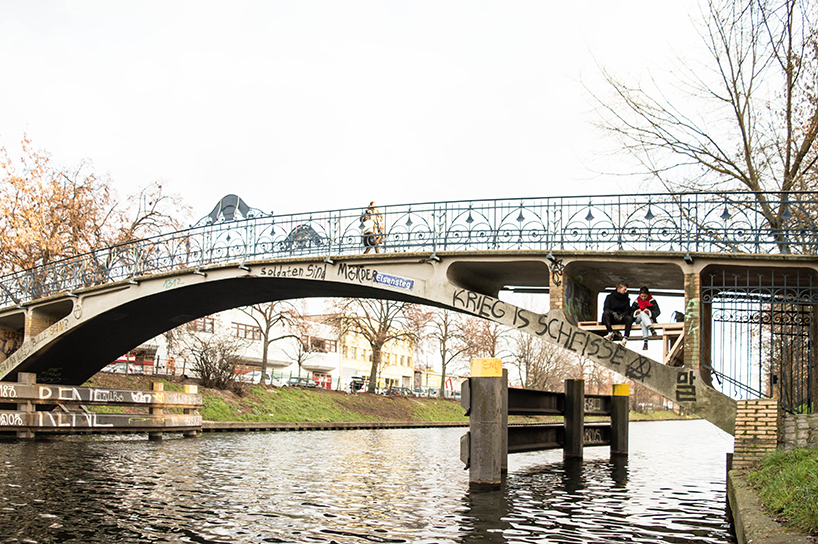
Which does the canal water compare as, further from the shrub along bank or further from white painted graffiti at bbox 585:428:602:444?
the shrub along bank

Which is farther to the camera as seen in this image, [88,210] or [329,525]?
[88,210]

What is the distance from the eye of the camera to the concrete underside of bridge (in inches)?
535

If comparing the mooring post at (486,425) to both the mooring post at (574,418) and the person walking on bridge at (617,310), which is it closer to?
the person walking on bridge at (617,310)

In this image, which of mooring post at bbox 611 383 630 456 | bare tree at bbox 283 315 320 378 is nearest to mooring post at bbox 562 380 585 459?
mooring post at bbox 611 383 630 456

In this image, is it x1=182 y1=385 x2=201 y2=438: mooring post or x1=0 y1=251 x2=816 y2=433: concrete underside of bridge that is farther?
x1=182 y1=385 x2=201 y2=438: mooring post

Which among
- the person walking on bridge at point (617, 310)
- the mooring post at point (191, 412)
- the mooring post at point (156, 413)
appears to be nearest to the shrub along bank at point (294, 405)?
the mooring post at point (191, 412)

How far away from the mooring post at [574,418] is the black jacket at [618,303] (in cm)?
491

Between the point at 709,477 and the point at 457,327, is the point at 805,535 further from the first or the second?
the point at 457,327

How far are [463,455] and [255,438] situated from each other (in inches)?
578

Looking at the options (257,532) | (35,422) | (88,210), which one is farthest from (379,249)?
(88,210)

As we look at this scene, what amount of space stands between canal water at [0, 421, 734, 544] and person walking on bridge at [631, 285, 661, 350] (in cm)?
310

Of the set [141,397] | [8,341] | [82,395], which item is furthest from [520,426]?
[8,341]

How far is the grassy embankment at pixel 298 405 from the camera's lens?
106 ft

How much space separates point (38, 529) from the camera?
Result: 28.0 feet
